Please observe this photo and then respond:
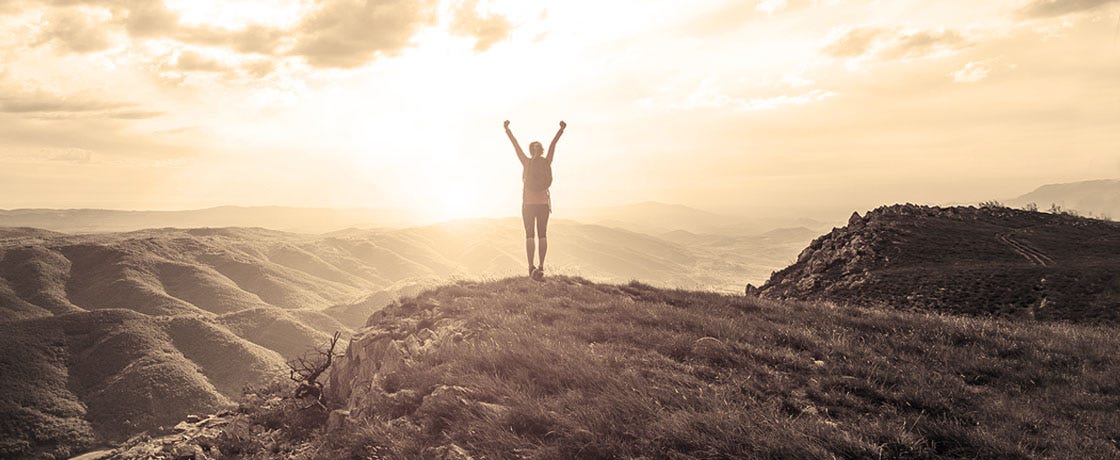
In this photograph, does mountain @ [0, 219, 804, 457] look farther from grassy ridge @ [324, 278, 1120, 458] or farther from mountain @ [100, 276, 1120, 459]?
grassy ridge @ [324, 278, 1120, 458]

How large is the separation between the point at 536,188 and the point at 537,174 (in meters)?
0.39

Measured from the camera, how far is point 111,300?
168875mm

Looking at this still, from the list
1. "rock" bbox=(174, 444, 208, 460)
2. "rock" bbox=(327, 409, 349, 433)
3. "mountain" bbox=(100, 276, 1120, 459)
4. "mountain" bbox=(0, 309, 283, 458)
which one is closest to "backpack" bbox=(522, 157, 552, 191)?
"mountain" bbox=(100, 276, 1120, 459)

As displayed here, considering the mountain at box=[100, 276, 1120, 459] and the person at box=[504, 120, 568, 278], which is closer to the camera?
the mountain at box=[100, 276, 1120, 459]

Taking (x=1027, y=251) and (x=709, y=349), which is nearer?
(x=709, y=349)

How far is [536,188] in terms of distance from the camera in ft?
43.6

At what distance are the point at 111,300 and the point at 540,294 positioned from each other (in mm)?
221358

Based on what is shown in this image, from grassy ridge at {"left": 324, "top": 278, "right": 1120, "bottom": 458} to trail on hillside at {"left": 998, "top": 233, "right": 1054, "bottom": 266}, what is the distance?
1207 cm

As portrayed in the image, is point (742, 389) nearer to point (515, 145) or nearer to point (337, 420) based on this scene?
point (337, 420)

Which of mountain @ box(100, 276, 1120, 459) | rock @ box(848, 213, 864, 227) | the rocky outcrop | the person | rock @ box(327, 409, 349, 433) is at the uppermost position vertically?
the person

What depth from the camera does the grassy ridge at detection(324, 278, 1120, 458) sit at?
463cm

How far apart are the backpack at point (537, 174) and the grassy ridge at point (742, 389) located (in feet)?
14.2

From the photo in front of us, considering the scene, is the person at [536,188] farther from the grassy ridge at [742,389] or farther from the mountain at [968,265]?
the mountain at [968,265]

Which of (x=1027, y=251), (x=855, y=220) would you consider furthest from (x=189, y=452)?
(x=1027, y=251)
